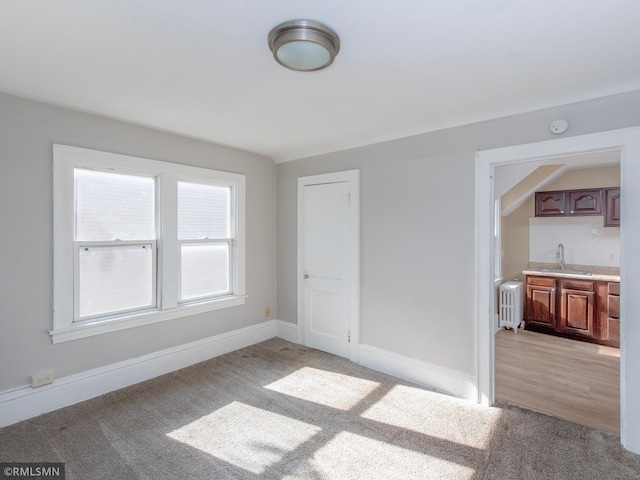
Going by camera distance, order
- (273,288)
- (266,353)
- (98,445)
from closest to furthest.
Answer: (98,445), (266,353), (273,288)

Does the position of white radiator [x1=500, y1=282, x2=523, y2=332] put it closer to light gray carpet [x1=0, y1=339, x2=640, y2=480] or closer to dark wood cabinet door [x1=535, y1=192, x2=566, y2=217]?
dark wood cabinet door [x1=535, y1=192, x2=566, y2=217]

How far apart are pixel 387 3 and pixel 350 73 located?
62 centimetres

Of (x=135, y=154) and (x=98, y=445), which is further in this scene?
(x=135, y=154)

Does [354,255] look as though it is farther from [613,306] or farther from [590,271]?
[590,271]

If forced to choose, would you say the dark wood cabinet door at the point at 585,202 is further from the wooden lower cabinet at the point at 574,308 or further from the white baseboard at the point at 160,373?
the white baseboard at the point at 160,373

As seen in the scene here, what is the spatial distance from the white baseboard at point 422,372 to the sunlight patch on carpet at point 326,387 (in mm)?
299

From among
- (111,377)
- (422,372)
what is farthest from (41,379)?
(422,372)

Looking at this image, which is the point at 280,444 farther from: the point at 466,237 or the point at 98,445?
the point at 466,237

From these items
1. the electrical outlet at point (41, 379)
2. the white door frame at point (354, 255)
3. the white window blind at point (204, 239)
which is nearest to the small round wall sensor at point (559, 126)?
the white door frame at point (354, 255)

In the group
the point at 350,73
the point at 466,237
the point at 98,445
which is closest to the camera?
the point at 350,73

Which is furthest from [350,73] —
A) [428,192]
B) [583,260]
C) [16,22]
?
[583,260]

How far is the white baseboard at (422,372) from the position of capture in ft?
9.20

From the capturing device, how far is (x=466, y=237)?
2.80 meters

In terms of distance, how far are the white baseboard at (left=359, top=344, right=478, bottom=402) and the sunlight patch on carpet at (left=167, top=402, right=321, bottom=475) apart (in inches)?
45.8
